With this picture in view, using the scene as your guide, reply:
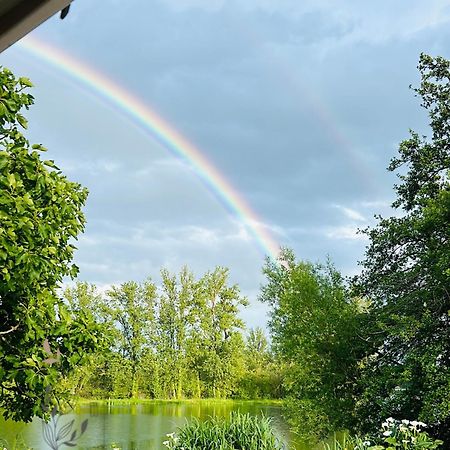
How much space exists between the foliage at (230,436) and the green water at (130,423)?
239 cm

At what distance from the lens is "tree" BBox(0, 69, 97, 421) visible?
312 cm

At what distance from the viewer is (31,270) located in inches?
121

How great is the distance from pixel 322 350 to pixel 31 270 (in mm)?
4522

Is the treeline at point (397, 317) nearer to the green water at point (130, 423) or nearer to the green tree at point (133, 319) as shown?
the green water at point (130, 423)

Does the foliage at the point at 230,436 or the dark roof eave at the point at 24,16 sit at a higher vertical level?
the dark roof eave at the point at 24,16

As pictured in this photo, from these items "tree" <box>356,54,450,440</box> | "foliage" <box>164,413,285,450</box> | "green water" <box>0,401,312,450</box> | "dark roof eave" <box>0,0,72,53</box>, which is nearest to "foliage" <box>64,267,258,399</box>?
"green water" <box>0,401,312,450</box>

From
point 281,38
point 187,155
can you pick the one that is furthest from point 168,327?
point 281,38

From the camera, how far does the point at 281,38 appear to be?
22.3 meters

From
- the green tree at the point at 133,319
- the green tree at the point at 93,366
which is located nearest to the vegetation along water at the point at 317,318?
the green tree at the point at 93,366

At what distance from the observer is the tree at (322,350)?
21.3 feet

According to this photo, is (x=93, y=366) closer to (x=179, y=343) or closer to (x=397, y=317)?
(x=179, y=343)

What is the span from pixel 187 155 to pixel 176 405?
7487 millimetres

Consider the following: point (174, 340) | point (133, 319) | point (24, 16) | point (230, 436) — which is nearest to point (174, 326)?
point (174, 340)

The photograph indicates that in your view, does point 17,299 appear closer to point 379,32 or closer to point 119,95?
point 119,95
